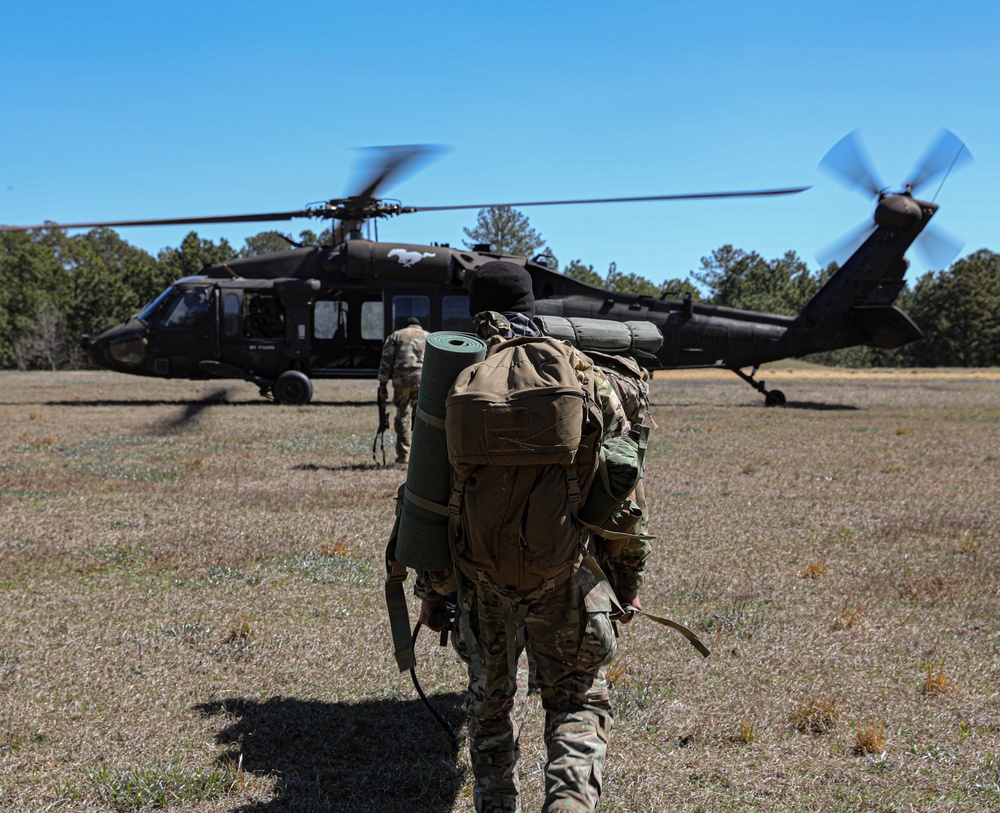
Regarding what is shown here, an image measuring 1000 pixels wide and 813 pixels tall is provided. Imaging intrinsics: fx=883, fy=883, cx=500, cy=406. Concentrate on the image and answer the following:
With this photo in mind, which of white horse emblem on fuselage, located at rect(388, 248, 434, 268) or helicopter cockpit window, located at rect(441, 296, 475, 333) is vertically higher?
white horse emblem on fuselage, located at rect(388, 248, 434, 268)

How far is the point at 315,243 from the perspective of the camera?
43688 mm

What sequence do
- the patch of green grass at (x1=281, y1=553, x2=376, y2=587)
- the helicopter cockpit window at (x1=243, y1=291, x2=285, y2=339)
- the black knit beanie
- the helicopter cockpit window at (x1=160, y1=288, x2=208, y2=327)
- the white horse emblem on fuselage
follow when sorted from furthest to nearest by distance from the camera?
the helicopter cockpit window at (x1=243, y1=291, x2=285, y2=339)
the helicopter cockpit window at (x1=160, y1=288, x2=208, y2=327)
the white horse emblem on fuselage
the patch of green grass at (x1=281, y1=553, x2=376, y2=587)
the black knit beanie

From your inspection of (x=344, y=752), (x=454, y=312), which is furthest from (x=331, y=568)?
(x=454, y=312)

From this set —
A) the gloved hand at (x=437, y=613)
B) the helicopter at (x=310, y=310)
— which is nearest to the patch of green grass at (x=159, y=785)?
the gloved hand at (x=437, y=613)

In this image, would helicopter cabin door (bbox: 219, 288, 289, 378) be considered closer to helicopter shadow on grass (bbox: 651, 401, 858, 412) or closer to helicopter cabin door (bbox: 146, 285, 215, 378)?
helicopter cabin door (bbox: 146, 285, 215, 378)

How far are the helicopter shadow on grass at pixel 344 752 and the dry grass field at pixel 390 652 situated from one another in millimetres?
12

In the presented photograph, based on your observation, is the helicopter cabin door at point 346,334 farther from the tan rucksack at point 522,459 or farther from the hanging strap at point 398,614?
the tan rucksack at point 522,459

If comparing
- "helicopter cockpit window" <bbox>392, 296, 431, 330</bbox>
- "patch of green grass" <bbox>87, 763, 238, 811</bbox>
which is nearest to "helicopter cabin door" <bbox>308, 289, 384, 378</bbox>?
"helicopter cockpit window" <bbox>392, 296, 431, 330</bbox>

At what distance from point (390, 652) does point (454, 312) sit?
43.2ft

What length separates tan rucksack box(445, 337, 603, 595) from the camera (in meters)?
2.34

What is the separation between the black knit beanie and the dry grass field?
1760 millimetres

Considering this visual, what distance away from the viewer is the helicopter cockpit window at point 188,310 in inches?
664

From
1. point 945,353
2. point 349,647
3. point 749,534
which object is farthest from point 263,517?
point 945,353

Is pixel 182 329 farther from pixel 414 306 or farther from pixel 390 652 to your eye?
pixel 390 652
